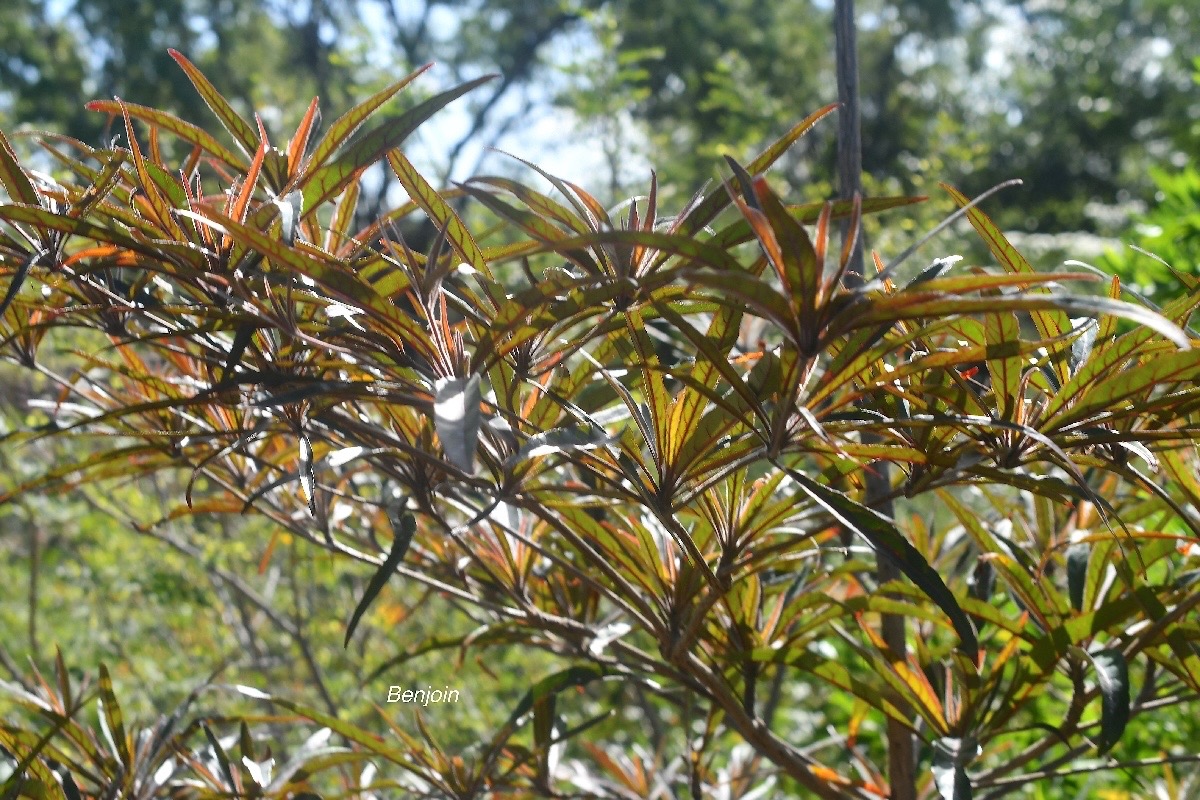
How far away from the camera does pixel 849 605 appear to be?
99 cm

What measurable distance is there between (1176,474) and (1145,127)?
13.1 meters

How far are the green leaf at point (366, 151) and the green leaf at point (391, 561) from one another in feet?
0.84

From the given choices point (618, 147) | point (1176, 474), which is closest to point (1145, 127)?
point (618, 147)

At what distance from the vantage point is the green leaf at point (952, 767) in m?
0.89

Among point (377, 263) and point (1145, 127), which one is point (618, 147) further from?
point (1145, 127)

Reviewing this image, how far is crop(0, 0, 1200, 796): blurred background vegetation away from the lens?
8.61ft

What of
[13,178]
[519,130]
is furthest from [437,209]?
[519,130]

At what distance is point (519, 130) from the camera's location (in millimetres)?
8289

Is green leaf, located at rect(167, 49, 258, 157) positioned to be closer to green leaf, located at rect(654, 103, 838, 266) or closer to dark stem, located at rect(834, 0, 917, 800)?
green leaf, located at rect(654, 103, 838, 266)

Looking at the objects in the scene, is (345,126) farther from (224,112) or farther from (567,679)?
(567,679)

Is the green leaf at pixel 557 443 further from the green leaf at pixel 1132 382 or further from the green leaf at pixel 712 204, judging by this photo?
the green leaf at pixel 1132 382

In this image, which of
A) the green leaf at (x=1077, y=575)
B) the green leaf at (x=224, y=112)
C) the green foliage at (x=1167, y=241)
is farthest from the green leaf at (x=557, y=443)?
the green foliage at (x=1167, y=241)

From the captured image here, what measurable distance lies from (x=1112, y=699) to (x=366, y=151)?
28.4 inches

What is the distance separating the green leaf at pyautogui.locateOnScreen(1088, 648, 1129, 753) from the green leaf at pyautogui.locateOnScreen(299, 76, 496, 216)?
68 cm
